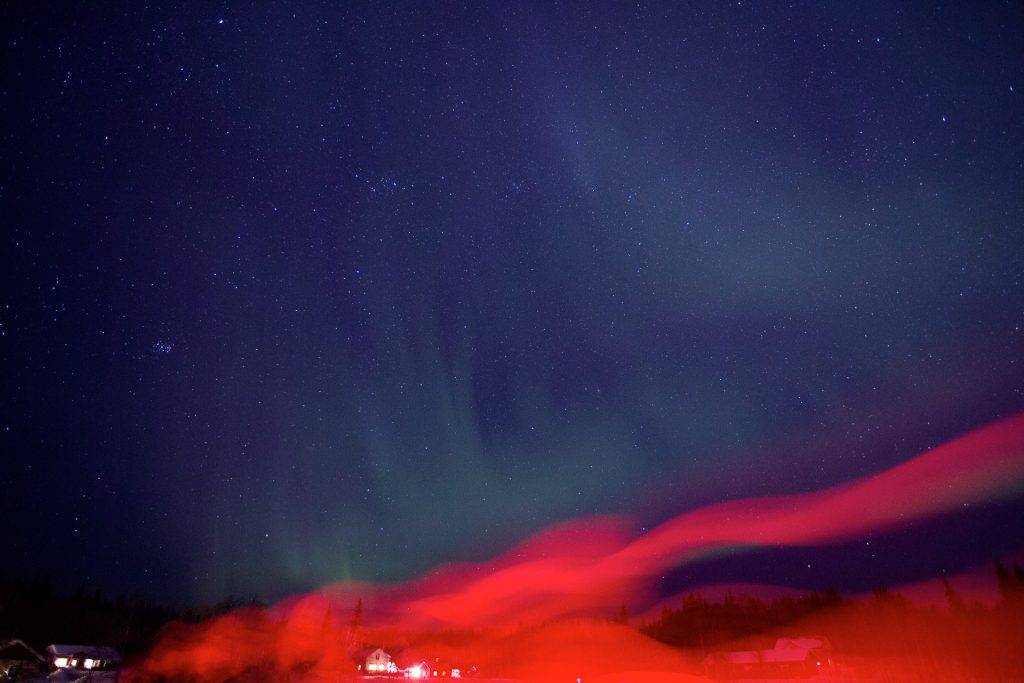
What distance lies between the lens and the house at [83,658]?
69.0 meters

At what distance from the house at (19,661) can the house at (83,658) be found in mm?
3568

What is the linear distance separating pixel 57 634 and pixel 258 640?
35.5 m

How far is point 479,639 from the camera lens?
488 feet

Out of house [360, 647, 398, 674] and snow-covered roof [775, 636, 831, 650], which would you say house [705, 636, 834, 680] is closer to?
snow-covered roof [775, 636, 831, 650]

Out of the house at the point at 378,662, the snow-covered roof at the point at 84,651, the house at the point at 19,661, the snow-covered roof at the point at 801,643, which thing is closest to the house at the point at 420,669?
the house at the point at 378,662

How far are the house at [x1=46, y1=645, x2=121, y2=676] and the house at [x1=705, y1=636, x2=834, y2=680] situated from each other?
232 feet

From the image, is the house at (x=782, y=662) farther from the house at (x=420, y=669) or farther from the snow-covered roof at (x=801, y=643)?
the house at (x=420, y=669)

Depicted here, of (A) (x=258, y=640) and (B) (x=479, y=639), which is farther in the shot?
(B) (x=479, y=639)

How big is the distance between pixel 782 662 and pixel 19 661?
83348 millimetres

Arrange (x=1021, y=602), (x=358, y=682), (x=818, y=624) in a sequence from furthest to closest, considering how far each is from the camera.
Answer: (x=818, y=624)
(x=1021, y=602)
(x=358, y=682)

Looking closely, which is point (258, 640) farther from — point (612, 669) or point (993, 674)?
point (993, 674)

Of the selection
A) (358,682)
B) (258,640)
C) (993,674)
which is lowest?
(993,674)

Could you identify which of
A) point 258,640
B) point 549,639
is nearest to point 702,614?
point 549,639

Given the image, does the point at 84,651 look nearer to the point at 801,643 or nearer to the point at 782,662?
the point at 782,662
